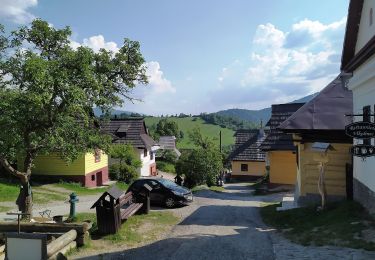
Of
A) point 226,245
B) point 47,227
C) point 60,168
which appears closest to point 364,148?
point 226,245

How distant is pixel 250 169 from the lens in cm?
4875

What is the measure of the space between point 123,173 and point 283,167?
15.5 metres

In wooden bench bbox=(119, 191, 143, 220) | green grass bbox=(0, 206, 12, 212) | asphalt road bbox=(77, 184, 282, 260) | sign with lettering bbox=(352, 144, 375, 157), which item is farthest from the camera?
green grass bbox=(0, 206, 12, 212)

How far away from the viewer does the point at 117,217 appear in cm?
1357

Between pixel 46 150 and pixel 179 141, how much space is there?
→ 326 ft

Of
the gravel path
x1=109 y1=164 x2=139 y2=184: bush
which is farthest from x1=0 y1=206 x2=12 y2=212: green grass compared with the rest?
x1=109 y1=164 x2=139 y2=184: bush

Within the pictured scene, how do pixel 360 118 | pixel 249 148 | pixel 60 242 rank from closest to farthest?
pixel 60 242 < pixel 360 118 < pixel 249 148

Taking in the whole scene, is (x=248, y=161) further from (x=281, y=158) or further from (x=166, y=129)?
(x=166, y=129)

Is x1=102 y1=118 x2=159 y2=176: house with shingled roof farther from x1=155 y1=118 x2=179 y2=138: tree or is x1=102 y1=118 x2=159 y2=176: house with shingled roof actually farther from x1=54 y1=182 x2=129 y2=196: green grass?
x1=155 y1=118 x2=179 y2=138: tree

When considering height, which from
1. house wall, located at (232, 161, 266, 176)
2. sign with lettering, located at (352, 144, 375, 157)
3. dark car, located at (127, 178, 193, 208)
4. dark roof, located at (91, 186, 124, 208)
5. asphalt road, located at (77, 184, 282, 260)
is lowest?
house wall, located at (232, 161, 266, 176)

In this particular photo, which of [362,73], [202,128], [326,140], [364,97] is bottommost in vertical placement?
[326,140]

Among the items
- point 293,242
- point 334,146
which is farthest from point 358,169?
point 293,242

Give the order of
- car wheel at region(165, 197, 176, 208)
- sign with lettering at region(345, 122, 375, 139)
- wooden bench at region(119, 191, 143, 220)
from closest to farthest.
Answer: sign with lettering at region(345, 122, 375, 139)
wooden bench at region(119, 191, 143, 220)
car wheel at region(165, 197, 176, 208)

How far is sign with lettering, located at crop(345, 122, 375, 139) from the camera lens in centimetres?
991
